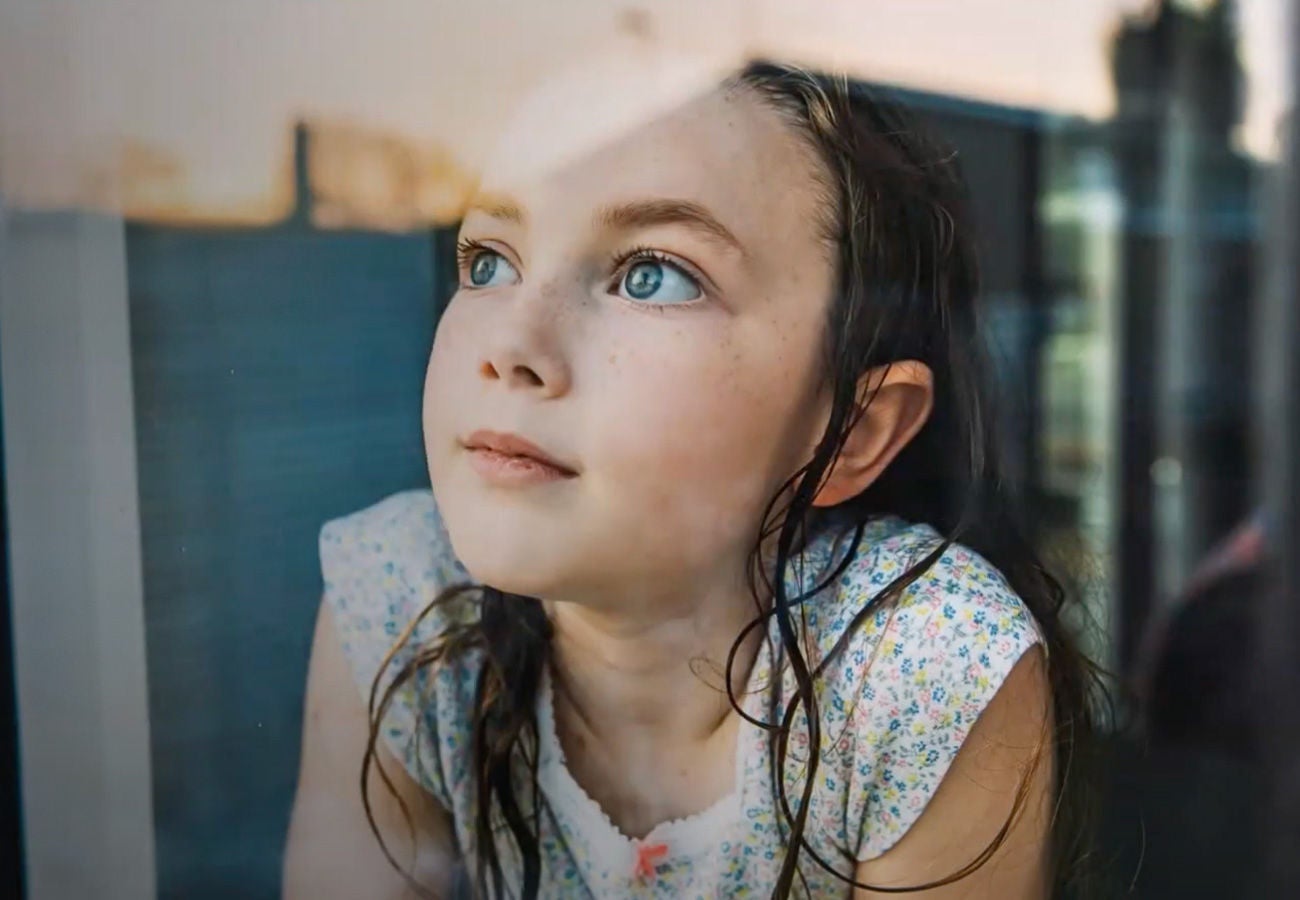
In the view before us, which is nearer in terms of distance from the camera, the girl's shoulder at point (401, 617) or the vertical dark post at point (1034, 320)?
the vertical dark post at point (1034, 320)

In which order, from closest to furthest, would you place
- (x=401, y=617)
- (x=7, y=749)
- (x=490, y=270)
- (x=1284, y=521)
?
(x=1284, y=521) → (x=490, y=270) → (x=401, y=617) → (x=7, y=749)

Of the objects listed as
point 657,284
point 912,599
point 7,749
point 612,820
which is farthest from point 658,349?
point 7,749

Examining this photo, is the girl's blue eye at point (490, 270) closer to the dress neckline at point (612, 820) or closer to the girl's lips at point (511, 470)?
the girl's lips at point (511, 470)

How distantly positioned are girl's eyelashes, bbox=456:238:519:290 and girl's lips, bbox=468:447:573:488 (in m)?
0.16

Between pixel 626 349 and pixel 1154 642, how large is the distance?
1.71 ft

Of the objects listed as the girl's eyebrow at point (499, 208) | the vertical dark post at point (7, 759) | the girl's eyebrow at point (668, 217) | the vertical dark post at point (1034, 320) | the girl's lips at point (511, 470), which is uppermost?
the girl's eyebrow at point (499, 208)

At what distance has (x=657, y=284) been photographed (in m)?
1.24

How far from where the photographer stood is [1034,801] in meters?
1.24

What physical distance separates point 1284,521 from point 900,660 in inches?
13.5

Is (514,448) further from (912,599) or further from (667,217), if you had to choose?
(912,599)

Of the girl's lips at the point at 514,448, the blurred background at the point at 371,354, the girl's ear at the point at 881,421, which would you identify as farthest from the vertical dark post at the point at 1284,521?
the girl's lips at the point at 514,448

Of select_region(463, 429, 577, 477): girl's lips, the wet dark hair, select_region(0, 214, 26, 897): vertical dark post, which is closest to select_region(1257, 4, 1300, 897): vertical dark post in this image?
the wet dark hair

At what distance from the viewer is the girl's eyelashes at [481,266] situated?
130cm

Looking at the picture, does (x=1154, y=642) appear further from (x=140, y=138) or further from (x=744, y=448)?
(x=140, y=138)
